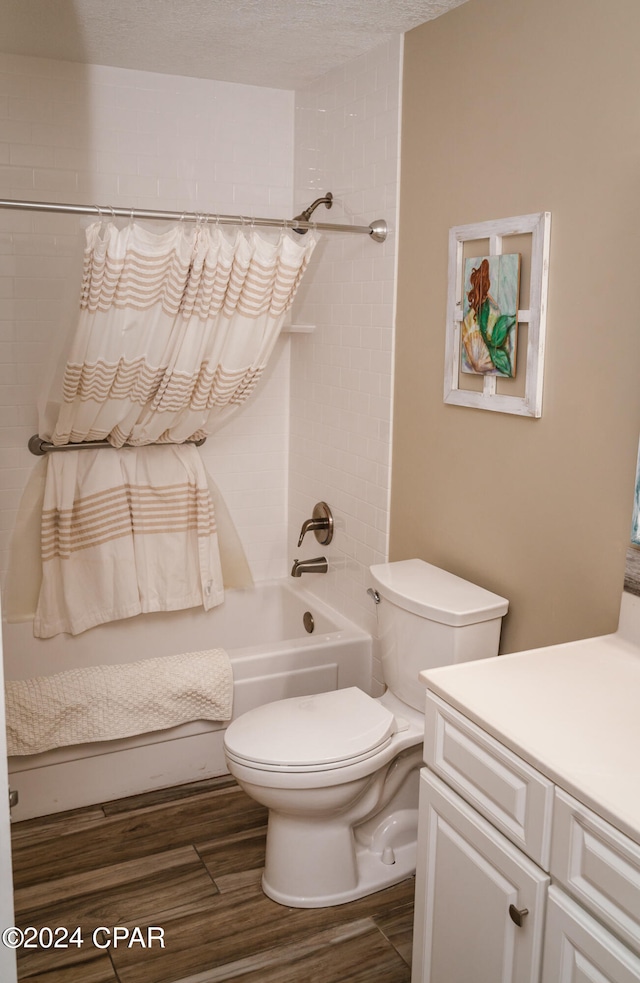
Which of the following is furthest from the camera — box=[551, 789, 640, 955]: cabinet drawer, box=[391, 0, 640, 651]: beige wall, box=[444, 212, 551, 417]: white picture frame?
box=[444, 212, 551, 417]: white picture frame

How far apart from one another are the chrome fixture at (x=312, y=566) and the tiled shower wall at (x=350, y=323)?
0.10 ft

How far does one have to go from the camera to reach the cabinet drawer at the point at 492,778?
1.43 m

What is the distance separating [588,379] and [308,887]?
1.50 m

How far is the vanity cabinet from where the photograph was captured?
129cm

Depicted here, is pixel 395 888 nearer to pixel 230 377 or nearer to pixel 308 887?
pixel 308 887

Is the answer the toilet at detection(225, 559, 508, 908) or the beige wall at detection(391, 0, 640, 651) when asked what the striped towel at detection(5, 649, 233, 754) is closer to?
the toilet at detection(225, 559, 508, 908)

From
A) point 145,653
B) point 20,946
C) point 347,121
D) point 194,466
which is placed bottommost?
point 20,946

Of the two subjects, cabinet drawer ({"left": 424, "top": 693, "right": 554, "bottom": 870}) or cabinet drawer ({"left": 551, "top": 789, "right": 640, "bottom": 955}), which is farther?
cabinet drawer ({"left": 424, "top": 693, "right": 554, "bottom": 870})

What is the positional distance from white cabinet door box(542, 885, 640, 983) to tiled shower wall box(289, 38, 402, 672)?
1.56m

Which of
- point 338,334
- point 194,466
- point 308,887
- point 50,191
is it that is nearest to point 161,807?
point 308,887

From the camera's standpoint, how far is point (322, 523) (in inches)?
128

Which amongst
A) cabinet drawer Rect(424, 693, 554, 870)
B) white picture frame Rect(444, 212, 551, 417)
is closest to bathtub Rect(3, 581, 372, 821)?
white picture frame Rect(444, 212, 551, 417)

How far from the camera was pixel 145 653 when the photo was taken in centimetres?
326

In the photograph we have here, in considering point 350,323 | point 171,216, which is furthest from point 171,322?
point 350,323
